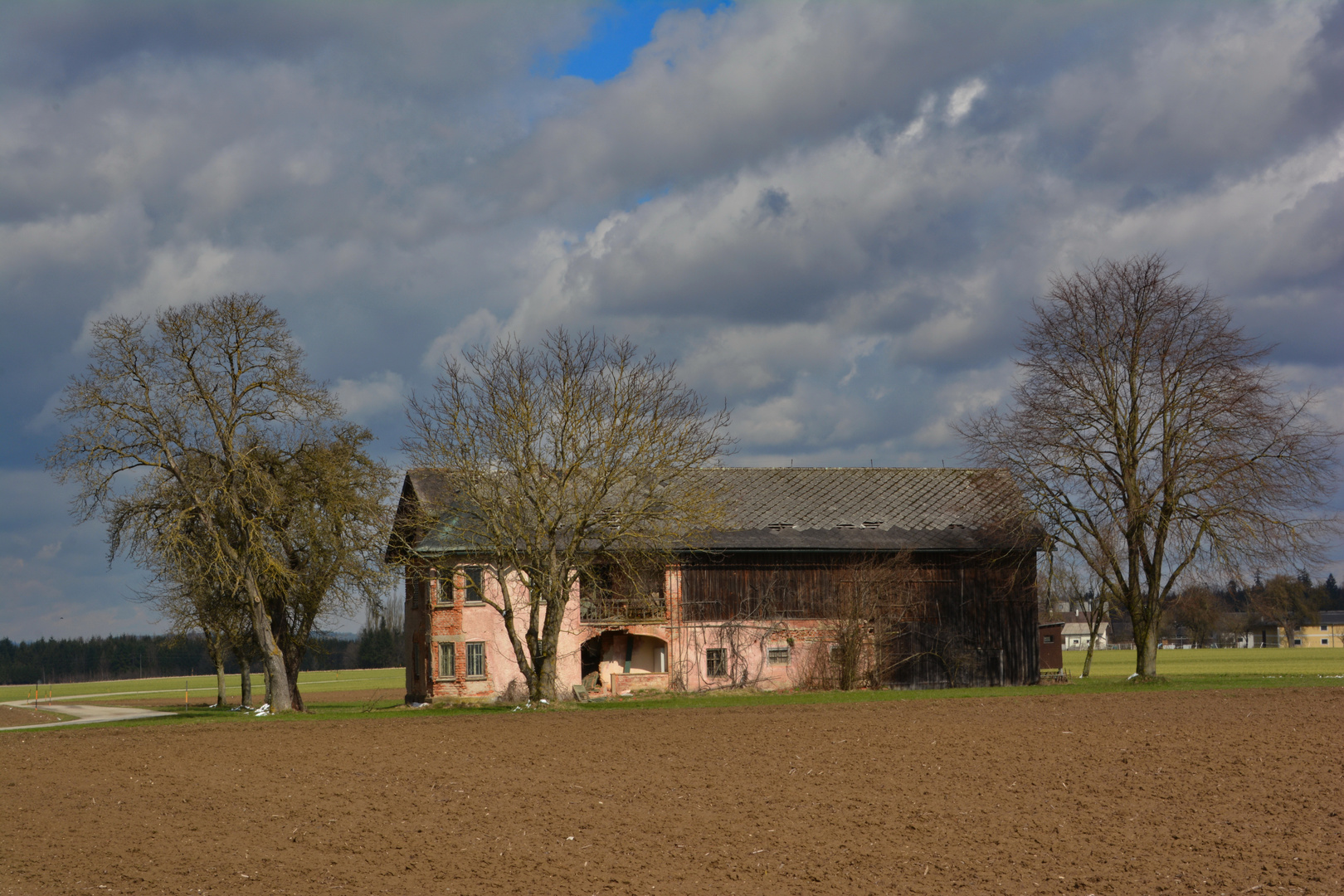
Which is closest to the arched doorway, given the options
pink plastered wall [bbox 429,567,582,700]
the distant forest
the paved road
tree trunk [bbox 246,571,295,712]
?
pink plastered wall [bbox 429,567,582,700]

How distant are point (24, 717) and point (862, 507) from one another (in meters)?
37.9

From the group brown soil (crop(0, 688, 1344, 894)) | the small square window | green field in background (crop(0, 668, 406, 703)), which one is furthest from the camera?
green field in background (crop(0, 668, 406, 703))

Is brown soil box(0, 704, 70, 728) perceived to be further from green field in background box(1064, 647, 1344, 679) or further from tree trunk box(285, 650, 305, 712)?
green field in background box(1064, 647, 1344, 679)

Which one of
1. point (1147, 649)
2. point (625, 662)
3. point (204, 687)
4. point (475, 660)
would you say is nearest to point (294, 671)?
point (475, 660)

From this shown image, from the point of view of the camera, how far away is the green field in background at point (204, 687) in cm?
8056

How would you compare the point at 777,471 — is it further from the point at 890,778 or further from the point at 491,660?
the point at 890,778

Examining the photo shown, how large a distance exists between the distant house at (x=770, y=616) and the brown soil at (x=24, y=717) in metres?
15.4

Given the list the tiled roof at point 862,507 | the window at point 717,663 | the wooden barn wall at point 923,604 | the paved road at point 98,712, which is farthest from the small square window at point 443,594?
the paved road at point 98,712

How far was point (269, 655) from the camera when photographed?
34.0 meters

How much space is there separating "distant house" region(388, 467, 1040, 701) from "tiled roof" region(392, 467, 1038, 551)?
0.11 m

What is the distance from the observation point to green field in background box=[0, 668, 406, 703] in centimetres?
8056

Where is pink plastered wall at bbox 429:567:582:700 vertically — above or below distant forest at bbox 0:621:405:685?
above

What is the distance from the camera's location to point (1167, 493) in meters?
35.7

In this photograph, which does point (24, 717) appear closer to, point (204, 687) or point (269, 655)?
point (269, 655)
